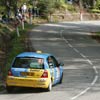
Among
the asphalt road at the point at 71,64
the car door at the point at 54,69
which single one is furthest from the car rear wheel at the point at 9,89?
the car door at the point at 54,69

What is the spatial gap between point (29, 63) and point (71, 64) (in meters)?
8.99

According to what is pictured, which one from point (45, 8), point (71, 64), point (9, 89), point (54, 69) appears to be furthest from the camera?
point (45, 8)

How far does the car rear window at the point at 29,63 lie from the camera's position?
17469 millimetres

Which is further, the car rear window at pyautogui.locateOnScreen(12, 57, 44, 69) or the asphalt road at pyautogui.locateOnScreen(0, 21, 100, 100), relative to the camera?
the car rear window at pyautogui.locateOnScreen(12, 57, 44, 69)

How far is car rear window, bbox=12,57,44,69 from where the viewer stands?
17.5 m

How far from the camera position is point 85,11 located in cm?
7944

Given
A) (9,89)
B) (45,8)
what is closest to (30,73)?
(9,89)

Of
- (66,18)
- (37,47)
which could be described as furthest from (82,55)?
(66,18)

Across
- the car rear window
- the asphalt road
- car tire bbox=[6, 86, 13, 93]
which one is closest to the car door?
the asphalt road

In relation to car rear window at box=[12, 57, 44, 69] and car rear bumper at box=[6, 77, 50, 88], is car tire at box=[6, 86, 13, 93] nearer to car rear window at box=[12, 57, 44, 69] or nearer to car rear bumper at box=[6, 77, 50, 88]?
car rear bumper at box=[6, 77, 50, 88]

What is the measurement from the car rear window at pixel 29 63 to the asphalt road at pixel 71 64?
973 mm

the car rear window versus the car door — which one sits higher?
the car rear window

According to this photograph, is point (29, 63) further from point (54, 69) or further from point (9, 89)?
point (54, 69)

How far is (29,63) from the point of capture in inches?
692
